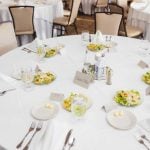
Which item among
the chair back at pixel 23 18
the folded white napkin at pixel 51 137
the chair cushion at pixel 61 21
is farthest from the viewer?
the chair cushion at pixel 61 21

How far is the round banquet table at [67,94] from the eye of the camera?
4.13 feet

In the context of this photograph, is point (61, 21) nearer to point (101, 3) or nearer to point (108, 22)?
point (108, 22)

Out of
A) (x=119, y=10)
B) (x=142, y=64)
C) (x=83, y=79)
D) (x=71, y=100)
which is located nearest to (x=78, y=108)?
(x=71, y=100)

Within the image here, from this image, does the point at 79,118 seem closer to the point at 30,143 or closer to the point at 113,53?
the point at 30,143

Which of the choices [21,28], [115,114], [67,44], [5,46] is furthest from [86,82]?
[21,28]

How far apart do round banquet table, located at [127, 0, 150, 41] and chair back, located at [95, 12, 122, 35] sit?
83 centimetres

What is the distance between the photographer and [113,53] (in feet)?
7.42

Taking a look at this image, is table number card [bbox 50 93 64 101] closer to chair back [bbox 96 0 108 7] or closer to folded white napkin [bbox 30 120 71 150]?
folded white napkin [bbox 30 120 71 150]

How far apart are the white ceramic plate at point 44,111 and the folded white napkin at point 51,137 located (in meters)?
0.10

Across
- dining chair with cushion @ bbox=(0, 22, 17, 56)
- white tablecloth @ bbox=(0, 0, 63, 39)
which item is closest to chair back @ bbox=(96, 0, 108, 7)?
white tablecloth @ bbox=(0, 0, 63, 39)

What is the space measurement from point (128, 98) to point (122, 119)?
173mm

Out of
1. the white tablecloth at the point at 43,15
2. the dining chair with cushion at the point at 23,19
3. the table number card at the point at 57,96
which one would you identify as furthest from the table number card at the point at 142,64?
the white tablecloth at the point at 43,15

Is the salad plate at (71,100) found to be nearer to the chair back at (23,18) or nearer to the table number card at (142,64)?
the table number card at (142,64)

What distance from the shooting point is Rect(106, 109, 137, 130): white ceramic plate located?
→ 1362 millimetres
